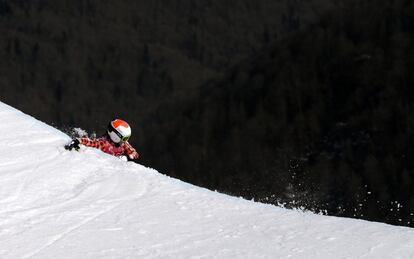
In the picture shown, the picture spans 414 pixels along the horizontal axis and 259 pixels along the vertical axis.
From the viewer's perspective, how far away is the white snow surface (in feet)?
18.3

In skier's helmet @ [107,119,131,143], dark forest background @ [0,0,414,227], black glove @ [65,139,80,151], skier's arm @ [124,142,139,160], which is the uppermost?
black glove @ [65,139,80,151]

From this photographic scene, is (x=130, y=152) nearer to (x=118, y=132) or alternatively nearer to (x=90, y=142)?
(x=118, y=132)

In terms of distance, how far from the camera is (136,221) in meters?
6.18

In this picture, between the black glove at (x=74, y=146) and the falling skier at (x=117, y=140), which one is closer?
the black glove at (x=74, y=146)

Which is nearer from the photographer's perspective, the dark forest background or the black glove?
the black glove

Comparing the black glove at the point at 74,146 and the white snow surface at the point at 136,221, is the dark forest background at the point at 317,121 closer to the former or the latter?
the black glove at the point at 74,146

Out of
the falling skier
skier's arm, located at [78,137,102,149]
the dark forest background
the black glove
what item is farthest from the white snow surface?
the dark forest background

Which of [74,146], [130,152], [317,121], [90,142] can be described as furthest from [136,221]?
[317,121]

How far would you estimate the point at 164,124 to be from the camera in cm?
15225

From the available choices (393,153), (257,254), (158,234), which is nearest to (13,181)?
(158,234)

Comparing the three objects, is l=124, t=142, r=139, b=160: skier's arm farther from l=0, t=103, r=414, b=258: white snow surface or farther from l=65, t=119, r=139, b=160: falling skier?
l=0, t=103, r=414, b=258: white snow surface

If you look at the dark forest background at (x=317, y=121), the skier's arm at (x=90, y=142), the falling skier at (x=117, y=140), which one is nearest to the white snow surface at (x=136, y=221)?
the skier's arm at (x=90, y=142)

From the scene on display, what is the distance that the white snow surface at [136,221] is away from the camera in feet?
18.3

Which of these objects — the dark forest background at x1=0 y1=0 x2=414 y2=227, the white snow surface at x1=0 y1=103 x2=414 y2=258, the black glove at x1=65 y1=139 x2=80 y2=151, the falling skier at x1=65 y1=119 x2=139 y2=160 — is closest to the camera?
the white snow surface at x1=0 y1=103 x2=414 y2=258
